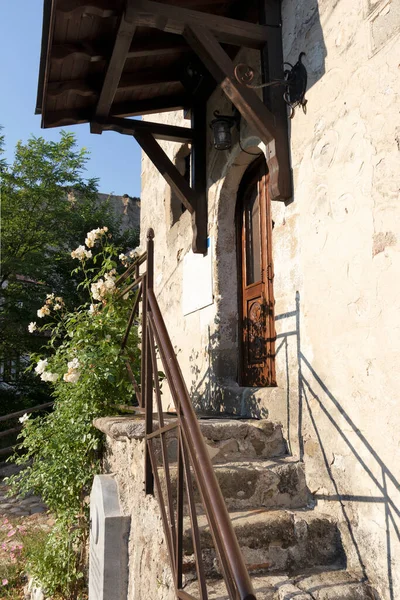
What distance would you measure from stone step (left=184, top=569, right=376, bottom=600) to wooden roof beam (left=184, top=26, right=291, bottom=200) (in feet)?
6.70

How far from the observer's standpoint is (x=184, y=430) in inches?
75.5

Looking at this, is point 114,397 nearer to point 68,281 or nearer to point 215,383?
point 215,383

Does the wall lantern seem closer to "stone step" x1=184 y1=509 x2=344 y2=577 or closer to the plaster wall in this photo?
the plaster wall

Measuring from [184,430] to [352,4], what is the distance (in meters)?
2.31

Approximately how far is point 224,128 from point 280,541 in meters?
3.03

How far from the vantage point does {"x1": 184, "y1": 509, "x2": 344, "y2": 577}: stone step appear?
227 centimetres

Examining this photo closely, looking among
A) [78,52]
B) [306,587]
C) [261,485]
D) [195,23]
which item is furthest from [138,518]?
[78,52]

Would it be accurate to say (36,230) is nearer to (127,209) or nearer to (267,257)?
(127,209)

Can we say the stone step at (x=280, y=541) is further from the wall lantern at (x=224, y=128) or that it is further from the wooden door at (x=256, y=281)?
the wall lantern at (x=224, y=128)

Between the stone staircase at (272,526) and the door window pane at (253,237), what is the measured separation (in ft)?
4.78

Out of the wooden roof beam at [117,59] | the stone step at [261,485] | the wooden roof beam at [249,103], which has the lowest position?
the stone step at [261,485]

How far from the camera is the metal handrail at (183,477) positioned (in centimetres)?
141

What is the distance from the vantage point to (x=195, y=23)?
3.17 metres

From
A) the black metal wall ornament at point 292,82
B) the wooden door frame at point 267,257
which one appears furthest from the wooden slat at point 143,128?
the black metal wall ornament at point 292,82
